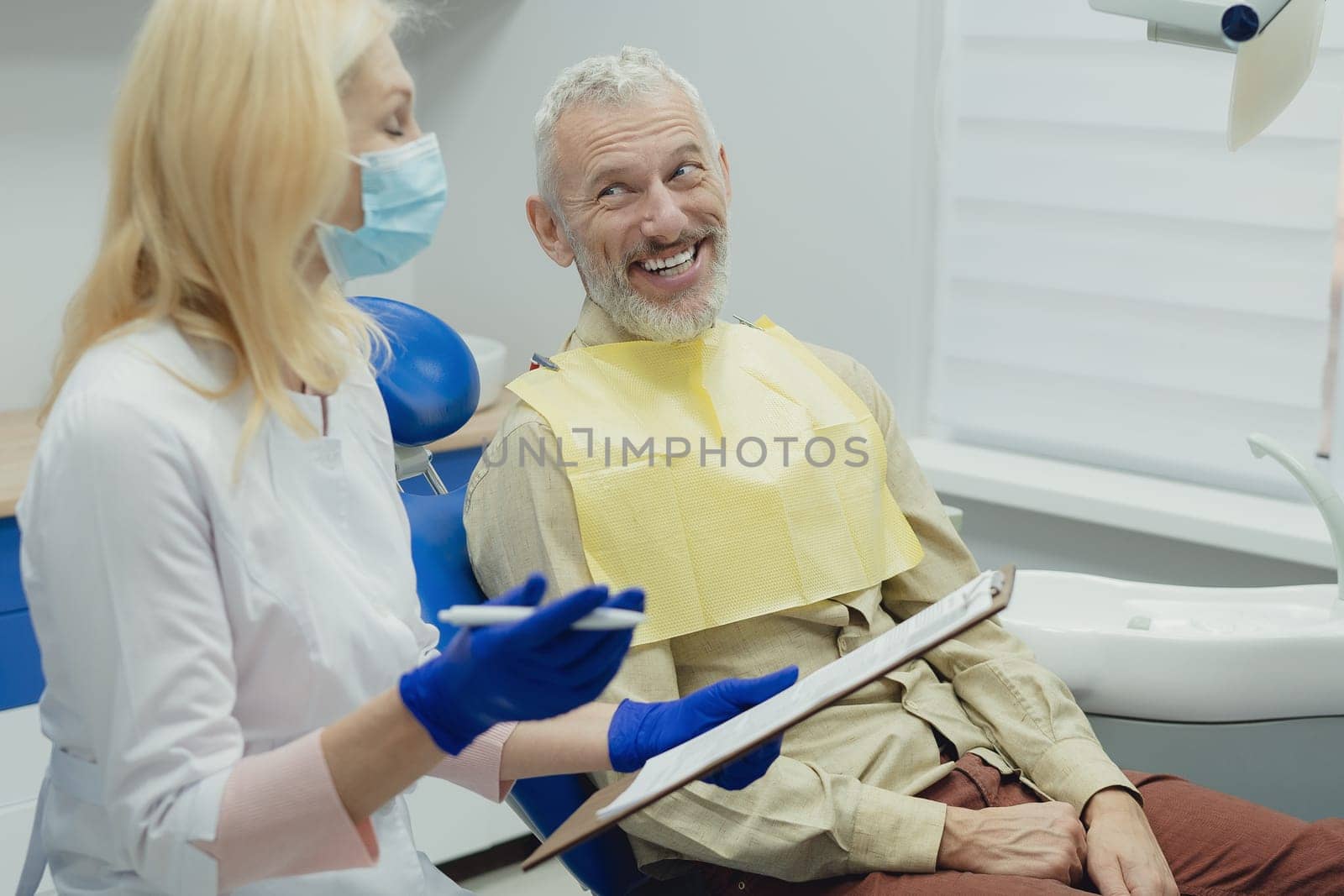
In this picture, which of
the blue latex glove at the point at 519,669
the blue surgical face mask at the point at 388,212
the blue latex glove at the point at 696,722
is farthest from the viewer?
the blue latex glove at the point at 696,722

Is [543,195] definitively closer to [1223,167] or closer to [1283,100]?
[1283,100]

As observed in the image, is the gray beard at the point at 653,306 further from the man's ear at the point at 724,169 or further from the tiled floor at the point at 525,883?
the tiled floor at the point at 525,883

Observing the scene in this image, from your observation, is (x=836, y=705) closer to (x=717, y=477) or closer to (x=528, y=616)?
(x=717, y=477)

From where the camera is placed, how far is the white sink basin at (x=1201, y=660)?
168 centimetres

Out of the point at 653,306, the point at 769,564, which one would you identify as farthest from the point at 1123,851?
the point at 653,306

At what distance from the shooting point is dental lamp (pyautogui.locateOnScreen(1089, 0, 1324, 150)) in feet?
4.40

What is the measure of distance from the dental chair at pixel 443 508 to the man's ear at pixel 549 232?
0.64 ft

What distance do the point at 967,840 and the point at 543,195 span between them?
36.4 inches

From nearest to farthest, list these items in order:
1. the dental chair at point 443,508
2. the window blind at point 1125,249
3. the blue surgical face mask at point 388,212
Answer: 1. the blue surgical face mask at point 388,212
2. the dental chair at point 443,508
3. the window blind at point 1125,249

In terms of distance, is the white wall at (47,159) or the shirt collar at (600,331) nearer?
the shirt collar at (600,331)

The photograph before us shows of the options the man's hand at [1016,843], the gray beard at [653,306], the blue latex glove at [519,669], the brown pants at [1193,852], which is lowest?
the brown pants at [1193,852]

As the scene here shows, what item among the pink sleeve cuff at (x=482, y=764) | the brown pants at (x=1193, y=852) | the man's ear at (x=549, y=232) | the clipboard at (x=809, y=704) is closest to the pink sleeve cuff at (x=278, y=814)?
the clipboard at (x=809, y=704)

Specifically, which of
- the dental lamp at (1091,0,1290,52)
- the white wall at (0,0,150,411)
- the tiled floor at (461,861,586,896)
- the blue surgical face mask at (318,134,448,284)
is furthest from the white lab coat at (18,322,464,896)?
the white wall at (0,0,150,411)

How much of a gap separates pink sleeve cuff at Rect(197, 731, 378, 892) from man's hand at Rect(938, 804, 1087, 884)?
27.4 inches
